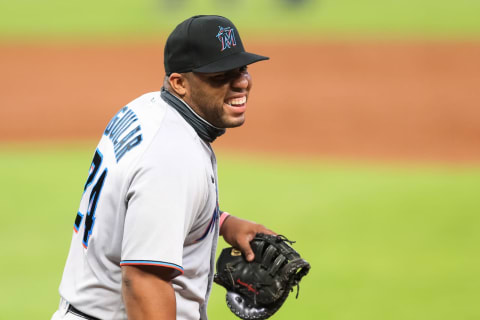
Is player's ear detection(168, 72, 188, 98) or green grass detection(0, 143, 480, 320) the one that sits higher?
player's ear detection(168, 72, 188, 98)

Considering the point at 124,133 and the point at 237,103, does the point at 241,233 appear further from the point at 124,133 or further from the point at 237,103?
the point at 124,133

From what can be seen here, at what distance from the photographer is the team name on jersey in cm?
222

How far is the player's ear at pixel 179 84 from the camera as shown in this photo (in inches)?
95.0

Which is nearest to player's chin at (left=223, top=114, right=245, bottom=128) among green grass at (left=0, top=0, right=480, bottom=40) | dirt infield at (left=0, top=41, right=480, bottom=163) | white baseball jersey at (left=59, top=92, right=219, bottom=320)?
white baseball jersey at (left=59, top=92, right=219, bottom=320)

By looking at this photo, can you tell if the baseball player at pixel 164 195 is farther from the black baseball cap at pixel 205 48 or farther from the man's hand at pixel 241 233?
the man's hand at pixel 241 233

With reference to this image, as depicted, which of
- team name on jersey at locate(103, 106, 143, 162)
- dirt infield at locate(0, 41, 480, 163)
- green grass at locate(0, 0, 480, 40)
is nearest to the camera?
team name on jersey at locate(103, 106, 143, 162)

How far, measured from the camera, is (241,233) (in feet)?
9.68

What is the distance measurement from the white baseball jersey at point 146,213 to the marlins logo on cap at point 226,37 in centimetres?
29

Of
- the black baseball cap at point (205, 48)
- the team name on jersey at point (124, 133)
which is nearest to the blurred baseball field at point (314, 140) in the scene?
the team name on jersey at point (124, 133)

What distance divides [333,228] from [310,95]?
5901mm

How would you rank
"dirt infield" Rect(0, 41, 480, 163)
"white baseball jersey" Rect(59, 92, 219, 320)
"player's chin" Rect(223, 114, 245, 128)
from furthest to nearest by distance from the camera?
"dirt infield" Rect(0, 41, 480, 163), "player's chin" Rect(223, 114, 245, 128), "white baseball jersey" Rect(59, 92, 219, 320)

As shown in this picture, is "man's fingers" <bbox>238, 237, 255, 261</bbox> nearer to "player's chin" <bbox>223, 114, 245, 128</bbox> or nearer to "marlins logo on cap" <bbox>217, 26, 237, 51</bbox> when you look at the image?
"player's chin" <bbox>223, 114, 245, 128</bbox>

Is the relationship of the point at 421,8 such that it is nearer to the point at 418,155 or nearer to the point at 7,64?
the point at 418,155

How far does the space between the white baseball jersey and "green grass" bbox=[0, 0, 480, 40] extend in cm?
1356
